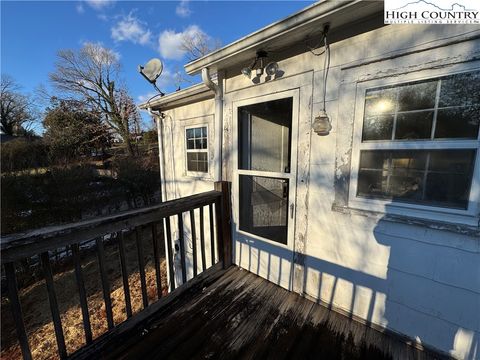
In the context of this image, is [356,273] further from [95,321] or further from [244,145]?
[95,321]

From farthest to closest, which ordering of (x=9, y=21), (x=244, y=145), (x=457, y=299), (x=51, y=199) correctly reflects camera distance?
(x=51, y=199) → (x=9, y=21) → (x=244, y=145) → (x=457, y=299)

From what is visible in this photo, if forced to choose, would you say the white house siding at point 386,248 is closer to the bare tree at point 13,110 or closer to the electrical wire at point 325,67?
A: the electrical wire at point 325,67

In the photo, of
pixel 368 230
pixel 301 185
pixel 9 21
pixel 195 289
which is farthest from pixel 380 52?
pixel 9 21

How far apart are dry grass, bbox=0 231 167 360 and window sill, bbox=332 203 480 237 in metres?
3.94

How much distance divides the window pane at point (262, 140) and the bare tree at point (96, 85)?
447 inches

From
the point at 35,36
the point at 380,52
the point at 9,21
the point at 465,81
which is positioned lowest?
the point at 465,81

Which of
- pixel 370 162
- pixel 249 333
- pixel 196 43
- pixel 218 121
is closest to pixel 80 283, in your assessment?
pixel 249 333

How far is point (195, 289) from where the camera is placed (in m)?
2.20

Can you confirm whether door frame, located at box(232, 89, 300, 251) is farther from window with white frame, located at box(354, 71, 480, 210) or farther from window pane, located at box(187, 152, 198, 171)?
window pane, located at box(187, 152, 198, 171)

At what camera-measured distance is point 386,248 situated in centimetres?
Answer: 163

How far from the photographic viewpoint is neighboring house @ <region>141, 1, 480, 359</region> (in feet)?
4.44

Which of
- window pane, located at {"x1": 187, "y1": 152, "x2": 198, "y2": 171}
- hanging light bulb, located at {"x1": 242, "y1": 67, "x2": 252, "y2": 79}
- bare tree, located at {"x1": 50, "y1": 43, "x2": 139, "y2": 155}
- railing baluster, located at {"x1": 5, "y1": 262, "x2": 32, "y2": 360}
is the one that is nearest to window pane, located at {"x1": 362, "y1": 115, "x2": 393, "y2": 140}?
hanging light bulb, located at {"x1": 242, "y1": 67, "x2": 252, "y2": 79}

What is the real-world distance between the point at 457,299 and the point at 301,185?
1291 millimetres

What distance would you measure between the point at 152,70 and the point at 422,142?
13.4 feet
